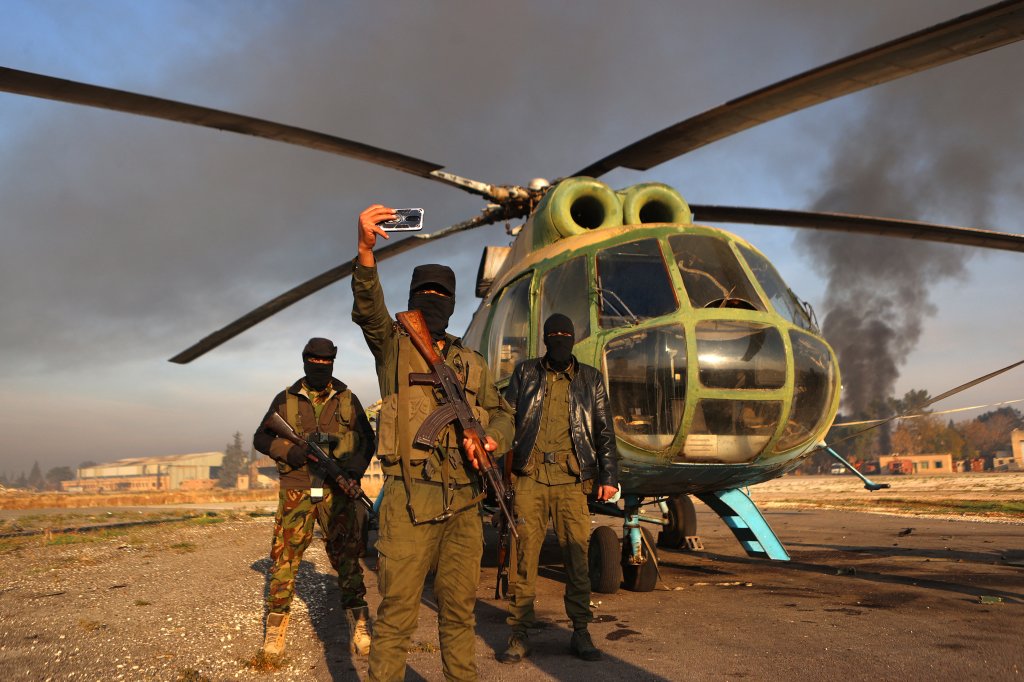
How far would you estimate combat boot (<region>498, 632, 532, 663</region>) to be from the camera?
381 cm

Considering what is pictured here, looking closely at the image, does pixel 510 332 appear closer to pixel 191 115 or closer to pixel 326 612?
pixel 326 612

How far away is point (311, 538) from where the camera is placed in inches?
171

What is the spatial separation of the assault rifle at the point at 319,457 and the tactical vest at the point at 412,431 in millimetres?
1719

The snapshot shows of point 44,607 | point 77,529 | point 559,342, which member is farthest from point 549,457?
point 77,529

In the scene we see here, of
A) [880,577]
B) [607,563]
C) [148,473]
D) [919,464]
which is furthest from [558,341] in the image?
[148,473]

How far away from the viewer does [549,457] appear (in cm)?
430

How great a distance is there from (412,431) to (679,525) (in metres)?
6.69

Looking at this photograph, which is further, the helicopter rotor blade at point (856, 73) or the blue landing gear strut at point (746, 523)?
the blue landing gear strut at point (746, 523)

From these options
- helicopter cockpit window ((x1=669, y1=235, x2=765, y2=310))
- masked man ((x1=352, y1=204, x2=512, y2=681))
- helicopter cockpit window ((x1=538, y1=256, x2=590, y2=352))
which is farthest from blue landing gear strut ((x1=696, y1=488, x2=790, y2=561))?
masked man ((x1=352, y1=204, x2=512, y2=681))

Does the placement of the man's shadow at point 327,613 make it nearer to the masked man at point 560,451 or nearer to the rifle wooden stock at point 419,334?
the masked man at point 560,451

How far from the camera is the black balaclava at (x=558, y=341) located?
4.42 m

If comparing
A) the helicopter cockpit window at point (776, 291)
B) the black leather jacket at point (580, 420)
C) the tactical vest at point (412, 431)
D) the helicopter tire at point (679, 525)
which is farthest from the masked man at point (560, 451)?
the helicopter tire at point (679, 525)

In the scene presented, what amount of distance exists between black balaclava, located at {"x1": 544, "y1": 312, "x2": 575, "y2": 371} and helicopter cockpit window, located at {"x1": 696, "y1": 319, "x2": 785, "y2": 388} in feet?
3.50

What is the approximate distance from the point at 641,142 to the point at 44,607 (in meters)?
6.45
